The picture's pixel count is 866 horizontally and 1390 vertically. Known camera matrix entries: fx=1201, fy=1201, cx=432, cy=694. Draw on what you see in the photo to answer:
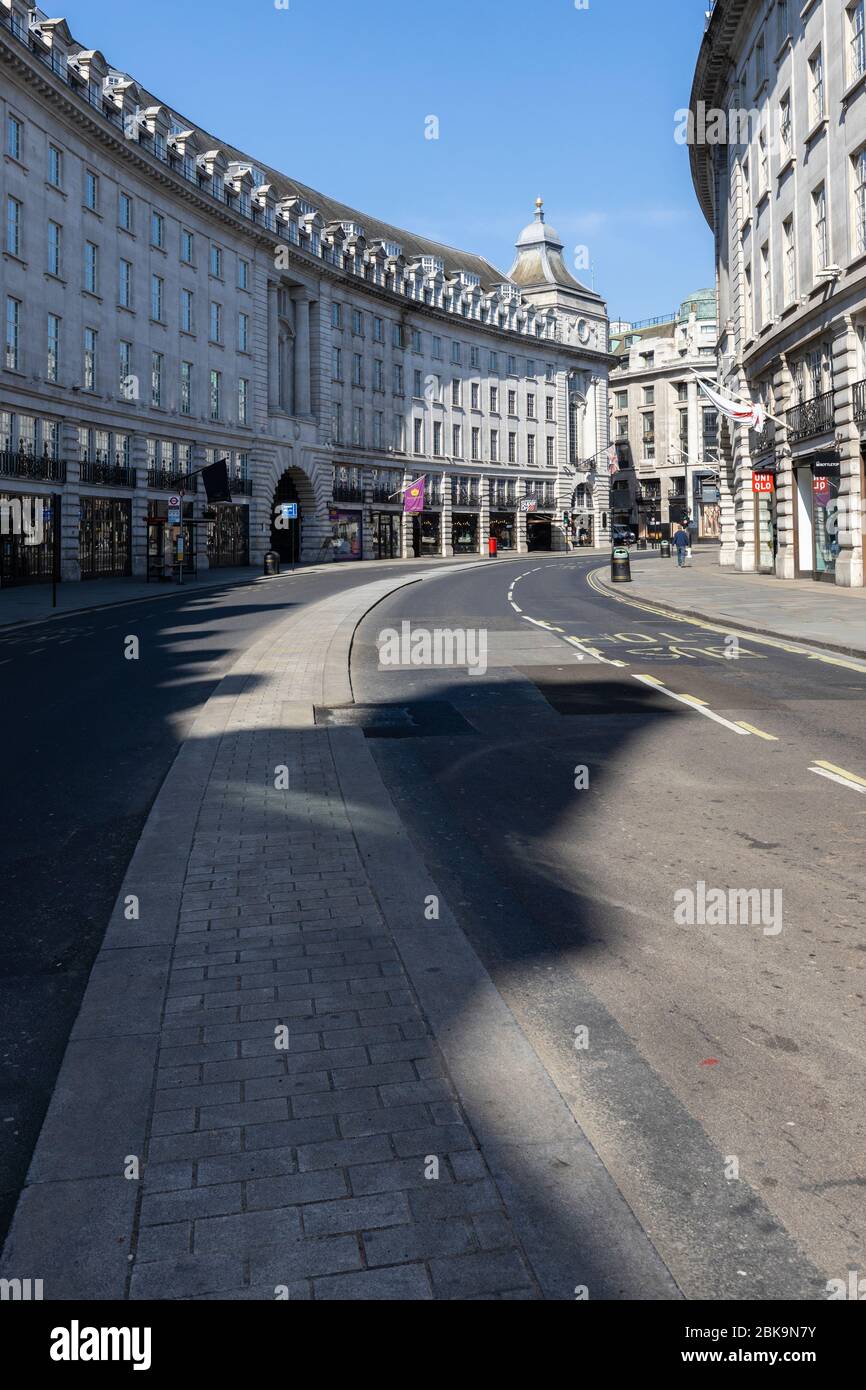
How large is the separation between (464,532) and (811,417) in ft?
204

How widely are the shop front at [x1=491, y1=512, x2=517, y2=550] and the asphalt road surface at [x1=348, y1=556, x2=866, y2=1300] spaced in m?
87.1

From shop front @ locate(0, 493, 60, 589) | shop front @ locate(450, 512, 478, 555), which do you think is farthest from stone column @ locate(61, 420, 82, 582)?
shop front @ locate(450, 512, 478, 555)

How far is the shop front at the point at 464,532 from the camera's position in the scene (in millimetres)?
95500

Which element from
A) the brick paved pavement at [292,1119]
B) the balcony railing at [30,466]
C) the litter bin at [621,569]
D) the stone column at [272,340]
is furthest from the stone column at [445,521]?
Answer: the brick paved pavement at [292,1119]

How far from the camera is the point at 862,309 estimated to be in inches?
1203

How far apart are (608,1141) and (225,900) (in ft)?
9.38

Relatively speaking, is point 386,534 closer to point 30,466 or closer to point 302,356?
point 302,356

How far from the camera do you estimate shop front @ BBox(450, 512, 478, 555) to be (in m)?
95.5

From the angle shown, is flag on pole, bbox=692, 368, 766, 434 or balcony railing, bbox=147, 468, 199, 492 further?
balcony railing, bbox=147, 468, 199, 492

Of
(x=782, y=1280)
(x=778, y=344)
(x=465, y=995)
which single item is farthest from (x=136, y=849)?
(x=778, y=344)

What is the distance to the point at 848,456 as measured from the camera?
32156 mm

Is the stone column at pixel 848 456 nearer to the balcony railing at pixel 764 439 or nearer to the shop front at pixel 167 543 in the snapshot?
the balcony railing at pixel 764 439

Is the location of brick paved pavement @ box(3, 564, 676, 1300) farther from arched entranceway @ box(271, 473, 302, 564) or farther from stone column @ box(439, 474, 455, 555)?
stone column @ box(439, 474, 455, 555)

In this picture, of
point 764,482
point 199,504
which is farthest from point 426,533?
point 764,482
